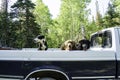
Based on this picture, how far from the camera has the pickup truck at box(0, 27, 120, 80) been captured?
24.8 ft

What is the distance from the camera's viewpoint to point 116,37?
7.91 meters

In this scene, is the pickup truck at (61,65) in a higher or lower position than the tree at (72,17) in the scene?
lower

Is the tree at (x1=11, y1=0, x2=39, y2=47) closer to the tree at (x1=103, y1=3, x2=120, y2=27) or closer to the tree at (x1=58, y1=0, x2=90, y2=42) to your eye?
the tree at (x1=58, y1=0, x2=90, y2=42)

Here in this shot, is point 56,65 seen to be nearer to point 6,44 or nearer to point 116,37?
point 116,37

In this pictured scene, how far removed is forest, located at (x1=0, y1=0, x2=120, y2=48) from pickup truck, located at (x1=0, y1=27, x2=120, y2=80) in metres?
31.4

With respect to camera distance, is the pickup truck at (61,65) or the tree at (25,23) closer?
the pickup truck at (61,65)

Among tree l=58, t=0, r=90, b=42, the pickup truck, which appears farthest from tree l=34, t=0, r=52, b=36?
the pickup truck

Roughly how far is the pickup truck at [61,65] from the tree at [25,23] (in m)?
37.0

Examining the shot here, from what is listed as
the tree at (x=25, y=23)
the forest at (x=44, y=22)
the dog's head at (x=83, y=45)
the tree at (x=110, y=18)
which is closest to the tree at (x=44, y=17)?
the forest at (x=44, y=22)

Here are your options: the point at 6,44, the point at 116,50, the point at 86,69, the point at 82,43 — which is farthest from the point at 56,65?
the point at 6,44

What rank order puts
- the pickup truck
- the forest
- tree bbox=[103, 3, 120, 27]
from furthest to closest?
tree bbox=[103, 3, 120, 27]
the forest
the pickup truck

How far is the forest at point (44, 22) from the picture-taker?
132 ft

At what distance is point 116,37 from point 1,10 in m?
41.2

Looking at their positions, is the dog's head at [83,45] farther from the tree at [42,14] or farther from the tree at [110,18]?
the tree at [42,14]
